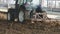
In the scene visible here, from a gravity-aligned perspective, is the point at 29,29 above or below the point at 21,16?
below

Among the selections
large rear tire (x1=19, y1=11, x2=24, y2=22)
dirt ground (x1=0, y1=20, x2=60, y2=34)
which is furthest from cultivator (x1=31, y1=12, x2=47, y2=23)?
large rear tire (x1=19, y1=11, x2=24, y2=22)

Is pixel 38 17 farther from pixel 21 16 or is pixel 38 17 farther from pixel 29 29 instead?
pixel 29 29

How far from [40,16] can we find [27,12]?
92 cm

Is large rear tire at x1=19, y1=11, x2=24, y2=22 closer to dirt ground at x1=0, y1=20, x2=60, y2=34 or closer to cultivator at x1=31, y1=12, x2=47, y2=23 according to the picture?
dirt ground at x1=0, y1=20, x2=60, y2=34

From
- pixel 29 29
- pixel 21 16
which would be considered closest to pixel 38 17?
pixel 21 16

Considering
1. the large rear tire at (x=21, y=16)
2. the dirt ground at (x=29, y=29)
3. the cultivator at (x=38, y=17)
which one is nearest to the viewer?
the dirt ground at (x=29, y=29)

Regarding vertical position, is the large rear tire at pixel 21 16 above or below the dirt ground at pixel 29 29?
above

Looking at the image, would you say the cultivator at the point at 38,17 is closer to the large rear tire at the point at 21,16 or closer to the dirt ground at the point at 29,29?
the dirt ground at the point at 29,29

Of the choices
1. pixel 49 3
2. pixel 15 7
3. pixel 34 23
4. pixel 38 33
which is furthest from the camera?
pixel 49 3

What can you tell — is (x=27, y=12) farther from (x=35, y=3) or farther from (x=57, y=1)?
(x=57, y=1)

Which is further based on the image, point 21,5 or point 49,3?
point 49,3

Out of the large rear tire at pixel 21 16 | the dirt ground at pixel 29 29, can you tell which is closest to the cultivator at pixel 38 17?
the dirt ground at pixel 29 29

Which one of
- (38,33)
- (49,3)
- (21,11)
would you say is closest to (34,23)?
(21,11)

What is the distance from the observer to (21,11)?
384 inches
